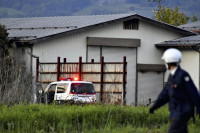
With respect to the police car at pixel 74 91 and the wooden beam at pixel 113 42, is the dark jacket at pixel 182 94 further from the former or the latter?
the wooden beam at pixel 113 42

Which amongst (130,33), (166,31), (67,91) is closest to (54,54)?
(130,33)

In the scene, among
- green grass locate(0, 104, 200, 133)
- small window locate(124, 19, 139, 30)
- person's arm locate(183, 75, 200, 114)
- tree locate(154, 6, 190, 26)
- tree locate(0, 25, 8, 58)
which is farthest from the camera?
tree locate(154, 6, 190, 26)

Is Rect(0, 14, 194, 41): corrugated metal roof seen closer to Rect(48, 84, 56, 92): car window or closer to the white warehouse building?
the white warehouse building

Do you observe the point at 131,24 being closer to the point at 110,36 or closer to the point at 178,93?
the point at 110,36

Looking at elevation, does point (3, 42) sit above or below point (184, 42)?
below

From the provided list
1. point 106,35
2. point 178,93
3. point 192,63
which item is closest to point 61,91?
point 106,35

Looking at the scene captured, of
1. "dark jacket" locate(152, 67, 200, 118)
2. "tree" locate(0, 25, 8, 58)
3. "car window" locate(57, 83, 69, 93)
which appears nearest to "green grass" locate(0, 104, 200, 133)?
"dark jacket" locate(152, 67, 200, 118)

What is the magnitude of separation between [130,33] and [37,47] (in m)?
5.58

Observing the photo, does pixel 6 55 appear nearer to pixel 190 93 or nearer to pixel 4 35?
pixel 4 35

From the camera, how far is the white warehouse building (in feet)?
111

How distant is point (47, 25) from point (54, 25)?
0.54m

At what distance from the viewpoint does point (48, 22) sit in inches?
1553

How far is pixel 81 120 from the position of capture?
16.4 meters

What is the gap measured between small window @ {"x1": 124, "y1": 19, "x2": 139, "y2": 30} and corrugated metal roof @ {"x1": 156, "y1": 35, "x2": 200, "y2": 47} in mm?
1670
